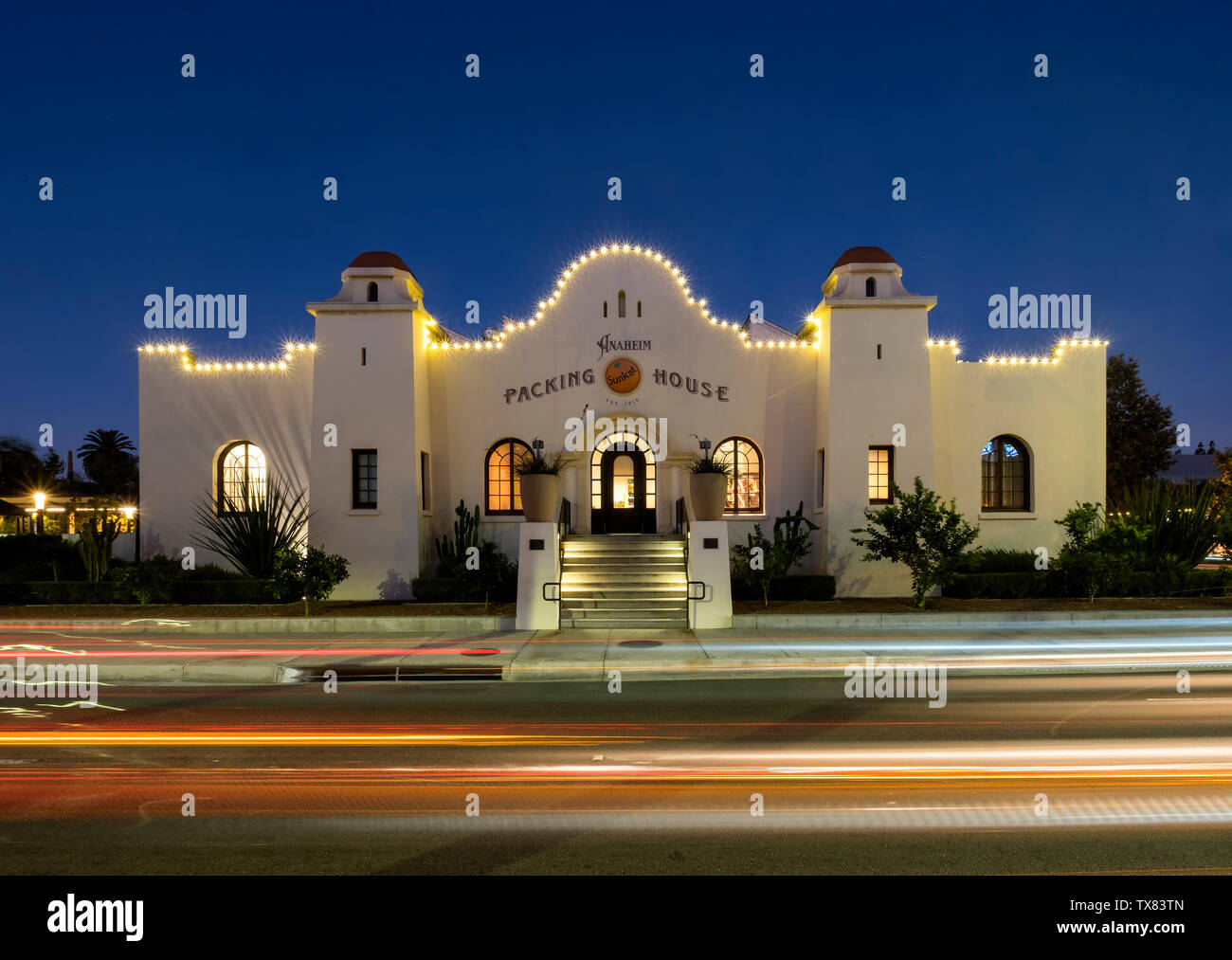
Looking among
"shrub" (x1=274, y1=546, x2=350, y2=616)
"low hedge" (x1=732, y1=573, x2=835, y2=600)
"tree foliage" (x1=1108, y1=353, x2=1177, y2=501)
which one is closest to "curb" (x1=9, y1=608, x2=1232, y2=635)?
"shrub" (x1=274, y1=546, x2=350, y2=616)

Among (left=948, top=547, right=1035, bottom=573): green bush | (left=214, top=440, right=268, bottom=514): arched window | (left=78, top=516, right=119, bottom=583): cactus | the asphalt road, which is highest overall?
(left=214, top=440, right=268, bottom=514): arched window

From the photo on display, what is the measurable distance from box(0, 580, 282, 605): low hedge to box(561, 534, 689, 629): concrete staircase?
6.64m

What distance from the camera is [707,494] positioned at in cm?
1589

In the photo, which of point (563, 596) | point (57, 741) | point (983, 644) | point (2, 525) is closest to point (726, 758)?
point (57, 741)

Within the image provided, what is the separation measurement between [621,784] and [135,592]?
49.3ft

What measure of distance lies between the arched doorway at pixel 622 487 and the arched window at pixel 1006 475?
8759mm

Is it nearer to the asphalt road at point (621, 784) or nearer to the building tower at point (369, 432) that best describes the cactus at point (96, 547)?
the building tower at point (369, 432)

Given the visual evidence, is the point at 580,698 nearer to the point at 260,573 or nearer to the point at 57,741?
the point at 57,741

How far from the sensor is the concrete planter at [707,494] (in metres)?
15.9

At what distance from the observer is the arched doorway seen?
19797 millimetres

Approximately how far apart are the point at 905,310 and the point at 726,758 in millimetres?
14898

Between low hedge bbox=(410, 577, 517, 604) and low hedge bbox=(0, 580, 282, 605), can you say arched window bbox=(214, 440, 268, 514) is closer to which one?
low hedge bbox=(0, 580, 282, 605)
